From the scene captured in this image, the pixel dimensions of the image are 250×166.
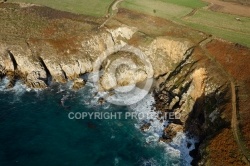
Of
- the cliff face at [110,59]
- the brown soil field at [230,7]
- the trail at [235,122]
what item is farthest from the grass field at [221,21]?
the trail at [235,122]

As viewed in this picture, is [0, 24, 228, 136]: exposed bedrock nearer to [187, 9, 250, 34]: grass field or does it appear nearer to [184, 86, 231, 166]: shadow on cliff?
[184, 86, 231, 166]: shadow on cliff

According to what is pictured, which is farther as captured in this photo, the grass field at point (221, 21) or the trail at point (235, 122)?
the grass field at point (221, 21)

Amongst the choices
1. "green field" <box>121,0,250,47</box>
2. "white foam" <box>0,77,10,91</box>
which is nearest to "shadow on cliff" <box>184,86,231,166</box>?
"green field" <box>121,0,250,47</box>

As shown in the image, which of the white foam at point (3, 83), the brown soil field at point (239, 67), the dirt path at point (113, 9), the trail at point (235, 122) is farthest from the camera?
the dirt path at point (113, 9)

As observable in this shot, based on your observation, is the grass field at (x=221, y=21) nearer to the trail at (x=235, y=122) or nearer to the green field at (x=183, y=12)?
the green field at (x=183, y=12)

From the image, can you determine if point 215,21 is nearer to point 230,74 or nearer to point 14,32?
point 230,74

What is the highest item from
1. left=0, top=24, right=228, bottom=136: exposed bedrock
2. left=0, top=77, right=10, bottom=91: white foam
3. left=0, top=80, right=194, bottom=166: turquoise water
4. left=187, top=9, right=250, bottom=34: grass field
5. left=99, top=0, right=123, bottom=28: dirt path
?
left=99, top=0, right=123, bottom=28: dirt path
